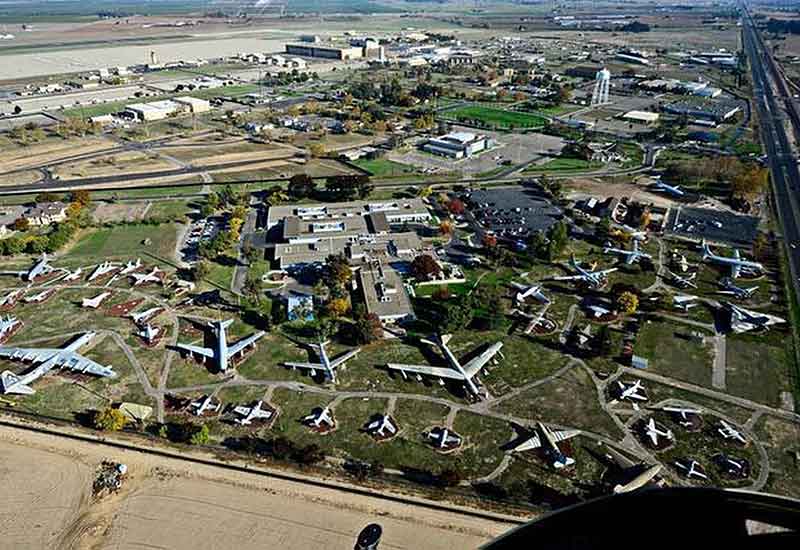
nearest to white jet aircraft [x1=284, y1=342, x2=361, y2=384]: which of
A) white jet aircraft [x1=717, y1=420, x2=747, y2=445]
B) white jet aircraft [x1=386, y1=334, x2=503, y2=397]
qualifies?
white jet aircraft [x1=386, y1=334, x2=503, y2=397]

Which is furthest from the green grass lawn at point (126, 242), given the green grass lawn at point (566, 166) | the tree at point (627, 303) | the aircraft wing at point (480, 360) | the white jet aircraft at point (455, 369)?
the green grass lawn at point (566, 166)

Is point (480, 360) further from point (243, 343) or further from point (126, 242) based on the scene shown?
point (126, 242)

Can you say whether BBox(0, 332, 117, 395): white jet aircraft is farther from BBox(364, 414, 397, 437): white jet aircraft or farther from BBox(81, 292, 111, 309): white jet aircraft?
BBox(364, 414, 397, 437): white jet aircraft

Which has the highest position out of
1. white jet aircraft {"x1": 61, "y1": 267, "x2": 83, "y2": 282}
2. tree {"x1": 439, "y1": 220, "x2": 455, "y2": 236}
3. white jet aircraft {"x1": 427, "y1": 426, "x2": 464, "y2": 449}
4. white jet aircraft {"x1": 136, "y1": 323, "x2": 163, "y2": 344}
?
tree {"x1": 439, "y1": 220, "x2": 455, "y2": 236}

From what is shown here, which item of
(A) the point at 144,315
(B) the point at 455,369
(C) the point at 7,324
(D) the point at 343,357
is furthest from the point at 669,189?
(C) the point at 7,324

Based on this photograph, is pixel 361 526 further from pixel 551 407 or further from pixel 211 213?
pixel 211 213
